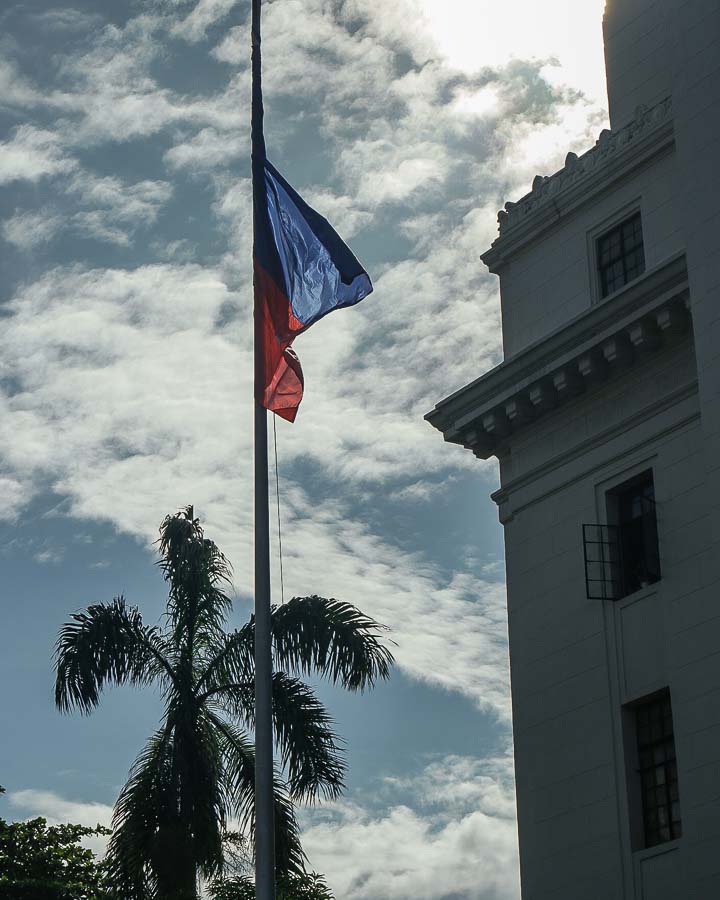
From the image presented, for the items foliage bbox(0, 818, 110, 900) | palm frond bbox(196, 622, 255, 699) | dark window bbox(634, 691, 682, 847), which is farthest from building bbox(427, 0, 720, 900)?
foliage bbox(0, 818, 110, 900)

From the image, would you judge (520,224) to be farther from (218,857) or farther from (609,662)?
(218,857)

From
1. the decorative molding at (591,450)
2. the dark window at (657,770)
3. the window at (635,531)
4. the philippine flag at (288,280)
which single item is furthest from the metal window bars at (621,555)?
the philippine flag at (288,280)

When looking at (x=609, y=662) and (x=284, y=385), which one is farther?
(x=609, y=662)

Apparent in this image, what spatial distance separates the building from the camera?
2275cm

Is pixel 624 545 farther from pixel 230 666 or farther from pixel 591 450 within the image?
pixel 230 666

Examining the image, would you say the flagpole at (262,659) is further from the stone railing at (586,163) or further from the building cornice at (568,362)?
the stone railing at (586,163)

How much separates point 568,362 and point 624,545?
3176 mm

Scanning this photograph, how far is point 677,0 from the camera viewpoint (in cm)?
2584

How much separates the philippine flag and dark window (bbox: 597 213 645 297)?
24.8ft

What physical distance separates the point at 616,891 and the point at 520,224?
1228 centimetres

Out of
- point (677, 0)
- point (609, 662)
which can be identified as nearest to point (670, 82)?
point (677, 0)

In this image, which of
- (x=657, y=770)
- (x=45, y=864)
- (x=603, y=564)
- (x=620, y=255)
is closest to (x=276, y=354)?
(x=603, y=564)

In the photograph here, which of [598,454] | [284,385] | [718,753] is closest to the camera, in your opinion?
[284,385]

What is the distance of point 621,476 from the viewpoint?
82.5 ft
